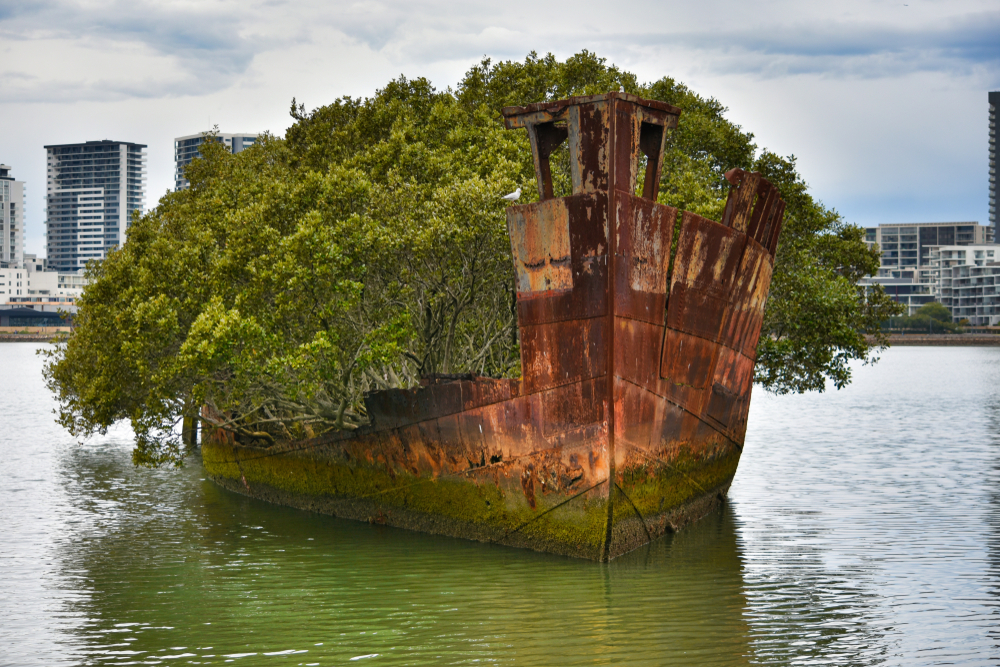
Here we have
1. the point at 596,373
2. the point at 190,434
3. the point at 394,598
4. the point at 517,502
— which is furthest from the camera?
the point at 190,434

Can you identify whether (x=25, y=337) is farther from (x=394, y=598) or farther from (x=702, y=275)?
(x=702, y=275)

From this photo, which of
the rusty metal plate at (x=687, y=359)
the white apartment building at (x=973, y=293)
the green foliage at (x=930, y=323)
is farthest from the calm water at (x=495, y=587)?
the white apartment building at (x=973, y=293)

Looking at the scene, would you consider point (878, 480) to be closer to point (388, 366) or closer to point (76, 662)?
point (388, 366)

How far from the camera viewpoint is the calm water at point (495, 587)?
35.4 feet

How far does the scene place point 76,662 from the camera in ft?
34.7

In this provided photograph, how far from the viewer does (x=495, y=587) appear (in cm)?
1289

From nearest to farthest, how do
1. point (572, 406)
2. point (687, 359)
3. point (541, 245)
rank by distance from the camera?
1. point (572, 406)
2. point (541, 245)
3. point (687, 359)

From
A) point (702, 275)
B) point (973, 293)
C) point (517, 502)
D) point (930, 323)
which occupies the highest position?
point (973, 293)

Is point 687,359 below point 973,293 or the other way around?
A: below

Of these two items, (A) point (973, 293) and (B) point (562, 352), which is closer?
(B) point (562, 352)

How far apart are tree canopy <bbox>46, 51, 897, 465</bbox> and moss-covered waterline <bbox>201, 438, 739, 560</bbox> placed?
109 centimetres

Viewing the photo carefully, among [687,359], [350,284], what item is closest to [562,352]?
[687,359]

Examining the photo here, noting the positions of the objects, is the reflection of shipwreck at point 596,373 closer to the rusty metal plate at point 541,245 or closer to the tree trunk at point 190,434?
the rusty metal plate at point 541,245

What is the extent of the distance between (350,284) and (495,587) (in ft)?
18.7
